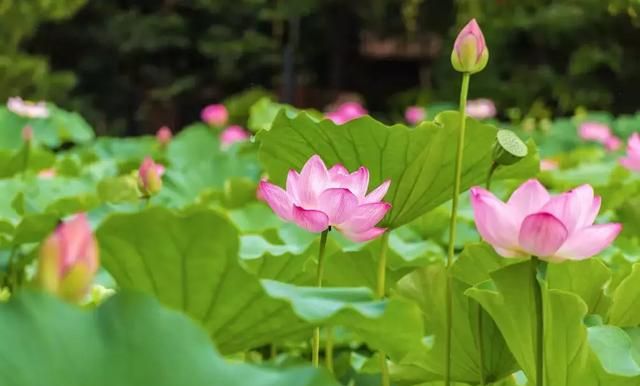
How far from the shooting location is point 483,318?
650 millimetres

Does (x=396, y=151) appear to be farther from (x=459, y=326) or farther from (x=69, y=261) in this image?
(x=69, y=261)

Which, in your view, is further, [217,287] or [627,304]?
[627,304]

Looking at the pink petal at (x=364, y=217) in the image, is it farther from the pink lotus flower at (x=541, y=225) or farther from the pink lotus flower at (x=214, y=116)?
the pink lotus flower at (x=214, y=116)

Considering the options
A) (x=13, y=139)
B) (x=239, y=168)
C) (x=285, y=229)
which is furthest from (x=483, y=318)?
(x=13, y=139)

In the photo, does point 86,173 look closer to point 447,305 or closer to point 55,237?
point 447,305

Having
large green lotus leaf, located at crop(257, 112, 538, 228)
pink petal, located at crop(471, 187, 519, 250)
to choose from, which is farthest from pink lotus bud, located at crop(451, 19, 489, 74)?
pink petal, located at crop(471, 187, 519, 250)

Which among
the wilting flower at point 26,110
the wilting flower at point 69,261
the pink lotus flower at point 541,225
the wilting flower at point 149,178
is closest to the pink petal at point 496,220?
the pink lotus flower at point 541,225

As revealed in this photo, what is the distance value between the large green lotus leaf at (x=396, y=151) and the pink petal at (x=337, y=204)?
4.6 inches

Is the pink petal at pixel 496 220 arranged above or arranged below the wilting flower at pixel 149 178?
above

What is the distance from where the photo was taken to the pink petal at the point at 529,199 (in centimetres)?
58

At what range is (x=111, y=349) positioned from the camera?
1.31ft

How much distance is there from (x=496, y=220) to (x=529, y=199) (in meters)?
0.02

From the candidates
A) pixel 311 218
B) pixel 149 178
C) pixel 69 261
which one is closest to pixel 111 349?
pixel 69 261

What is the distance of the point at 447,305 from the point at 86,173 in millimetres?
1449
